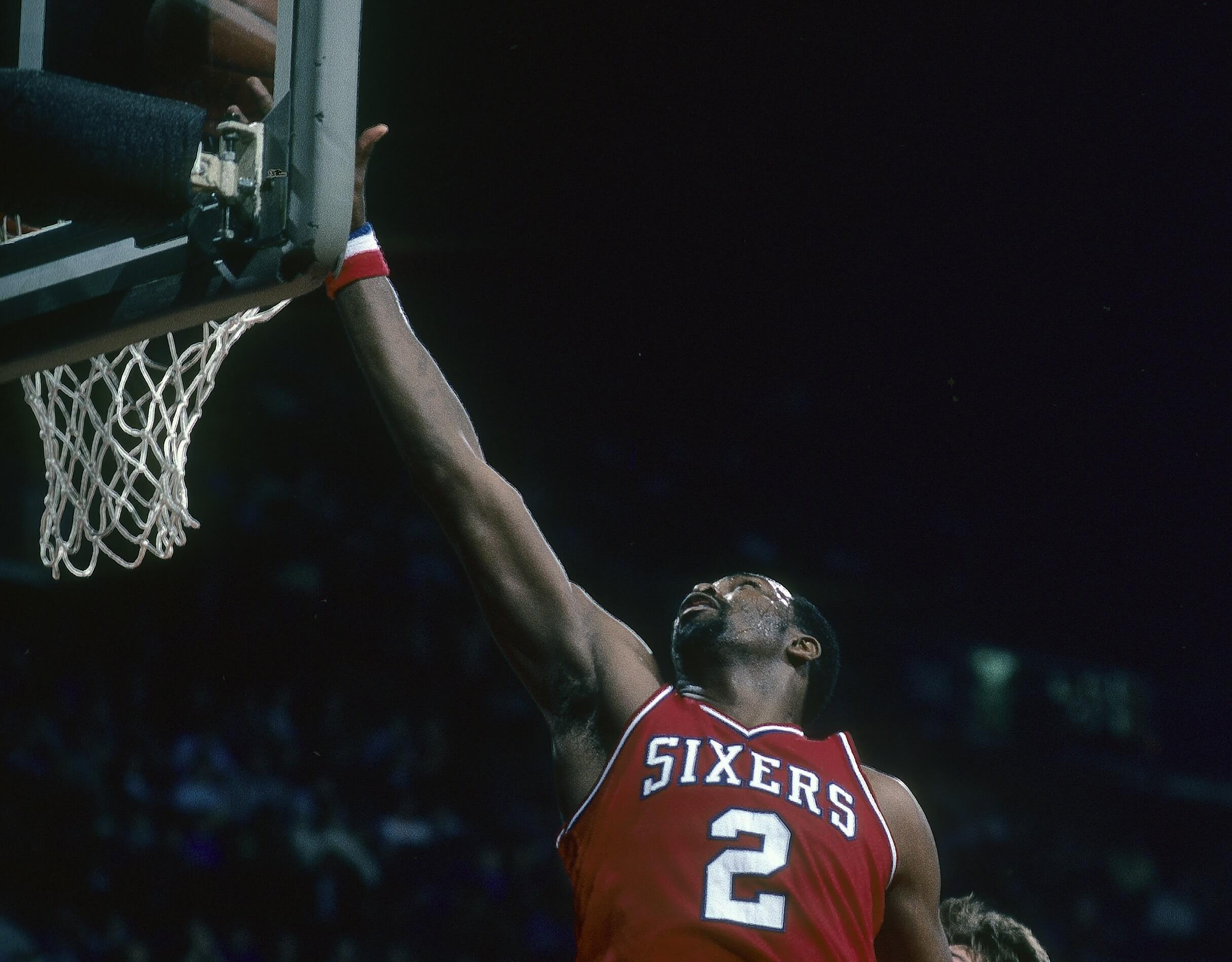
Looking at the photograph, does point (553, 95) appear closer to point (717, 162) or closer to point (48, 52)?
point (717, 162)

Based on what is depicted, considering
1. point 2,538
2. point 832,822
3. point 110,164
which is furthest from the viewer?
point 2,538

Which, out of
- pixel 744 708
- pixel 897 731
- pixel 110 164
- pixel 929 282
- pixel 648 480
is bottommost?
pixel 897 731

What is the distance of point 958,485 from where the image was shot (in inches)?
219

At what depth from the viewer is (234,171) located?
181cm

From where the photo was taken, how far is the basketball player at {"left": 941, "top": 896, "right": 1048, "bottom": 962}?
281cm

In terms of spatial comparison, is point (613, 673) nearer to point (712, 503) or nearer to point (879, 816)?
point (879, 816)

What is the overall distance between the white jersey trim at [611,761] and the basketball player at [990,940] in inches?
38.9

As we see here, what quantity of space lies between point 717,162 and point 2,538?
3.89m

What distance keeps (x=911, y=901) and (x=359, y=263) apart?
160 cm

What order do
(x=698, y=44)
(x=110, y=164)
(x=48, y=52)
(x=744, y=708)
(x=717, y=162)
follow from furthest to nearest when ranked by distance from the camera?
(x=717, y=162) → (x=698, y=44) → (x=744, y=708) → (x=48, y=52) → (x=110, y=164)

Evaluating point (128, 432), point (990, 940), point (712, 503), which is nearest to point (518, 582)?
point (128, 432)

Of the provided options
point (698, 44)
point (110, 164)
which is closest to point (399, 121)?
point (698, 44)

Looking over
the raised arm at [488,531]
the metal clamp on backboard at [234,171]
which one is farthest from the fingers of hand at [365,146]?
the metal clamp on backboard at [234,171]

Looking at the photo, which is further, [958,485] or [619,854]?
[958,485]
